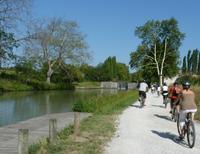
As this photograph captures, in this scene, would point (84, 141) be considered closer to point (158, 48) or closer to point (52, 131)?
point (52, 131)

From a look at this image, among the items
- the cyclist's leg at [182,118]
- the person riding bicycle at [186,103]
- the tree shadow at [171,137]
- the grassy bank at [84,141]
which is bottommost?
the tree shadow at [171,137]

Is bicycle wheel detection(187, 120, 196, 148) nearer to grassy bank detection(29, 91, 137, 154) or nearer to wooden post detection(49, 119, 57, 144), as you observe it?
grassy bank detection(29, 91, 137, 154)

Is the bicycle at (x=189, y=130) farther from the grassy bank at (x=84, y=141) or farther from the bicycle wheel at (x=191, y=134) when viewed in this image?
the grassy bank at (x=84, y=141)

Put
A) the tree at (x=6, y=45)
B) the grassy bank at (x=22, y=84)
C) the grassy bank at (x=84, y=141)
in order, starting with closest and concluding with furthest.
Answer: the grassy bank at (x=84, y=141)
the tree at (x=6, y=45)
the grassy bank at (x=22, y=84)

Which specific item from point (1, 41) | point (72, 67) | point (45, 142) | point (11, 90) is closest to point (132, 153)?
point (45, 142)

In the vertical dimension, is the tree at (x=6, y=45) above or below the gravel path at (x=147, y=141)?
above

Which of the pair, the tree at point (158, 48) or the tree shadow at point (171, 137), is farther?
the tree at point (158, 48)

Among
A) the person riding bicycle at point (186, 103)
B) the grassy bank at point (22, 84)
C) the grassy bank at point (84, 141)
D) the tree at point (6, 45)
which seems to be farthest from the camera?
the grassy bank at point (22, 84)

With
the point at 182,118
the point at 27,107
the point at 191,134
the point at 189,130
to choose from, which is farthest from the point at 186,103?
the point at 27,107

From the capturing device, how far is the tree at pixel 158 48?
8844 cm

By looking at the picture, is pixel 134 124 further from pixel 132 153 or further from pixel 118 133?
pixel 132 153

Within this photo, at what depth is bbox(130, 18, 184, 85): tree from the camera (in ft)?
290

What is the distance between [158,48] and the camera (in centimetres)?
9025

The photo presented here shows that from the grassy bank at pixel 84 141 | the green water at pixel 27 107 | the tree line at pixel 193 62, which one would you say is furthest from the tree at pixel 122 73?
the grassy bank at pixel 84 141
